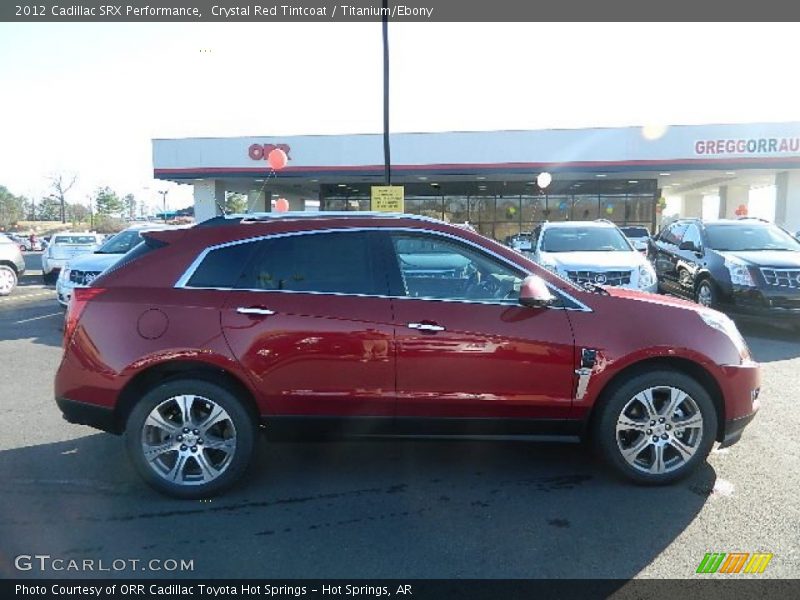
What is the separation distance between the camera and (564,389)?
3.82 metres

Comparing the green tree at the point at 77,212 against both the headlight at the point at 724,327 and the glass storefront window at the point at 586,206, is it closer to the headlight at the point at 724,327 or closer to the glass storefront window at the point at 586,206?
the glass storefront window at the point at 586,206

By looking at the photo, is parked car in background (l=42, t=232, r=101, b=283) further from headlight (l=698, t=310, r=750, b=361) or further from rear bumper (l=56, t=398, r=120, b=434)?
headlight (l=698, t=310, r=750, b=361)

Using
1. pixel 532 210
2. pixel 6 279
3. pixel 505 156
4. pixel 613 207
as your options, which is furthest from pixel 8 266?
pixel 613 207

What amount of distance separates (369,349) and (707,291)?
822cm

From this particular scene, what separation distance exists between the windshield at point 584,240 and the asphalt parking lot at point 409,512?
204 inches

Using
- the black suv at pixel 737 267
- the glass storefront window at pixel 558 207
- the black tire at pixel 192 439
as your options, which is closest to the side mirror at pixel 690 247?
the black suv at pixel 737 267

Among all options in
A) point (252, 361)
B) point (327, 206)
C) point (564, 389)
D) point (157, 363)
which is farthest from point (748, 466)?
point (327, 206)

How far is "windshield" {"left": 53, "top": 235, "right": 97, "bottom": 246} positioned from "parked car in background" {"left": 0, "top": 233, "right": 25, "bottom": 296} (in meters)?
1.93

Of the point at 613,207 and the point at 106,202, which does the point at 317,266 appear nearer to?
the point at 613,207

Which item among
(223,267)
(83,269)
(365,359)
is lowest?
(365,359)

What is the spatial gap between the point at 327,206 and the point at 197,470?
29.9m

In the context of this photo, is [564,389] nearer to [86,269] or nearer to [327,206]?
[86,269]

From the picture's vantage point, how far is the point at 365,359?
3762mm
